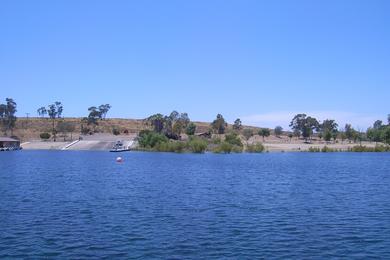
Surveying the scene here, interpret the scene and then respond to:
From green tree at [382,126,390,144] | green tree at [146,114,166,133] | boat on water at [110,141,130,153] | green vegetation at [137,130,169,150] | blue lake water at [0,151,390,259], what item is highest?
green tree at [146,114,166,133]

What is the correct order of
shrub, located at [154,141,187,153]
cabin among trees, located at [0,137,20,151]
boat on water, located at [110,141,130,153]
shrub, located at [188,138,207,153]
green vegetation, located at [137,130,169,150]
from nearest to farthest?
shrub, located at [188,138,207,153]
shrub, located at [154,141,187,153]
boat on water, located at [110,141,130,153]
green vegetation, located at [137,130,169,150]
cabin among trees, located at [0,137,20,151]

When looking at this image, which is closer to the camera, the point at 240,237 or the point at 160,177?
the point at 240,237

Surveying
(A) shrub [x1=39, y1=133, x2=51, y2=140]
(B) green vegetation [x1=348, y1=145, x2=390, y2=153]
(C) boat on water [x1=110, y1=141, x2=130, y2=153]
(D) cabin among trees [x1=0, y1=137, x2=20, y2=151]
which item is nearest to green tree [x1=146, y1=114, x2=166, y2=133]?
(C) boat on water [x1=110, y1=141, x2=130, y2=153]

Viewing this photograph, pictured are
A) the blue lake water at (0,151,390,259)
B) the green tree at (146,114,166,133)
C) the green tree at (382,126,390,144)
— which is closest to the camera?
the blue lake water at (0,151,390,259)

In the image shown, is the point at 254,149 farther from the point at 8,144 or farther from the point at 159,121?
the point at 8,144

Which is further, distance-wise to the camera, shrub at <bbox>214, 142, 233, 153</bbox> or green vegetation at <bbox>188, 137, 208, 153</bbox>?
shrub at <bbox>214, 142, 233, 153</bbox>

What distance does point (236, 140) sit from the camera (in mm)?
151000

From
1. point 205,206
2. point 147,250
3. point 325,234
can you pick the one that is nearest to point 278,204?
point 205,206

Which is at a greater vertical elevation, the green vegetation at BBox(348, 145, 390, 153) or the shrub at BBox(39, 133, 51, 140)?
the shrub at BBox(39, 133, 51, 140)

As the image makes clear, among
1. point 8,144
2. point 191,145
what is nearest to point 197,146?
point 191,145

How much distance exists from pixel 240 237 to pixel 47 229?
992 cm

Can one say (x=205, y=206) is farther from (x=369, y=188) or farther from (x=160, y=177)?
(x=160, y=177)

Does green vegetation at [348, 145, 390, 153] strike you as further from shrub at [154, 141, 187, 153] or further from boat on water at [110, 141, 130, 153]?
boat on water at [110, 141, 130, 153]

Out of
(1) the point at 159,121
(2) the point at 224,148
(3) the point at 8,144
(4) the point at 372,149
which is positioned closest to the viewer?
(2) the point at 224,148
